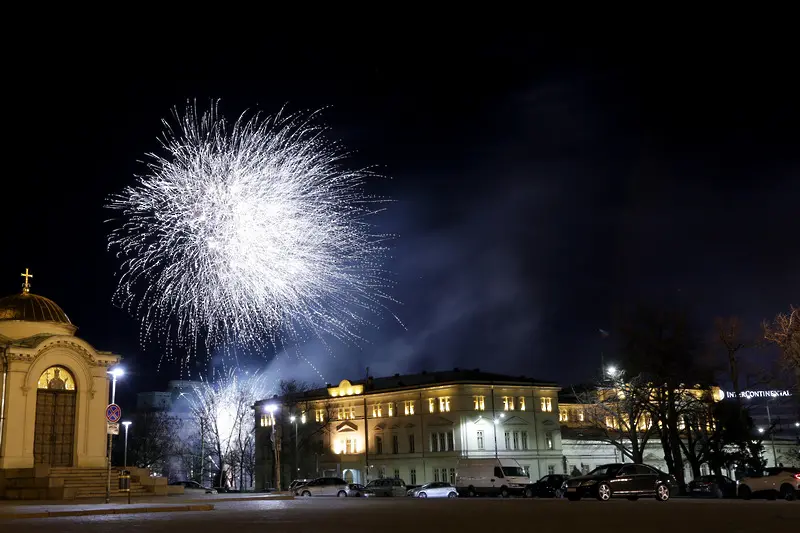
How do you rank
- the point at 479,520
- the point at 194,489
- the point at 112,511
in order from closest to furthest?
1. the point at 479,520
2. the point at 112,511
3. the point at 194,489

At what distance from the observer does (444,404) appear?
82.5m

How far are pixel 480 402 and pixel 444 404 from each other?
3849 mm

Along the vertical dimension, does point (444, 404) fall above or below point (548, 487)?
above

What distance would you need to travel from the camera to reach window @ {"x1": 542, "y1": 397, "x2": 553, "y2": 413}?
87.6 m

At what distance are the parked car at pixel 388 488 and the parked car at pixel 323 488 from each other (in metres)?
2.51

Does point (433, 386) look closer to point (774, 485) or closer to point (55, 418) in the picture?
point (55, 418)

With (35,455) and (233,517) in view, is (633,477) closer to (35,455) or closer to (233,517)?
(233,517)

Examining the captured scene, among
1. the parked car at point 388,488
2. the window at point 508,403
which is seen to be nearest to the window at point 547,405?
the window at point 508,403

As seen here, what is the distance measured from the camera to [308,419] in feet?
307

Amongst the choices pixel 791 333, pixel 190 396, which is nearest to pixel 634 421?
pixel 791 333

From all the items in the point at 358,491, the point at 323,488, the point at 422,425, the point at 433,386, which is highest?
the point at 433,386

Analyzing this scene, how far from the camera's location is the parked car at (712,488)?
39.7 metres

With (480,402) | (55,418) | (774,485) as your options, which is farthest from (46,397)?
(480,402)

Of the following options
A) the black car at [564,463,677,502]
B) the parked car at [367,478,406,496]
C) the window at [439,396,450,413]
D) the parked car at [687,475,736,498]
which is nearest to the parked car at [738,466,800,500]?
the parked car at [687,475,736,498]
